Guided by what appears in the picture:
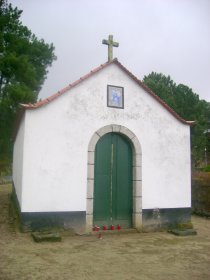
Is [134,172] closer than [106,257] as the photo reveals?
No

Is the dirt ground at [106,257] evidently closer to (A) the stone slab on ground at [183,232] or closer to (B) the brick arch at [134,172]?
(A) the stone slab on ground at [183,232]

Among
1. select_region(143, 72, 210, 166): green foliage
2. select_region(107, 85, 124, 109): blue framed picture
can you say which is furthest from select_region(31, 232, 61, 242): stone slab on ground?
select_region(143, 72, 210, 166): green foliage

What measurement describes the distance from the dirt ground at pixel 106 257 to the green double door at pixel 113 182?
2.26 ft

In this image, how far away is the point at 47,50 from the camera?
21156 mm

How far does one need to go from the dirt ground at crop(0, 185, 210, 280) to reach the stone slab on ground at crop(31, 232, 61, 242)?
5.4 inches

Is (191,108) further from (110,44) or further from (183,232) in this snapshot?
(183,232)

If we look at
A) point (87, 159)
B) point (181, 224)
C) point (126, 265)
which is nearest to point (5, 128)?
point (87, 159)

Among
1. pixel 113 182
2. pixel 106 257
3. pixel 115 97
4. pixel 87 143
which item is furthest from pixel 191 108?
pixel 106 257

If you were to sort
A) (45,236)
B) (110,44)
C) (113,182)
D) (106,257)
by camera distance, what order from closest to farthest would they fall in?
(106,257) → (45,236) → (113,182) → (110,44)

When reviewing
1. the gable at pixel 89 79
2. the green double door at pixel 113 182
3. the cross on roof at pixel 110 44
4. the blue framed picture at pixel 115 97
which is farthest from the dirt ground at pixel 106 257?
A: the cross on roof at pixel 110 44

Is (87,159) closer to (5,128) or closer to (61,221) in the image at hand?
(61,221)

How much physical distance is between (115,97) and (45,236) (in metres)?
4.47

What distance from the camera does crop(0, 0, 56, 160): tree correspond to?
17.9m

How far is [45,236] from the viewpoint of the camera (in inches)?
305
